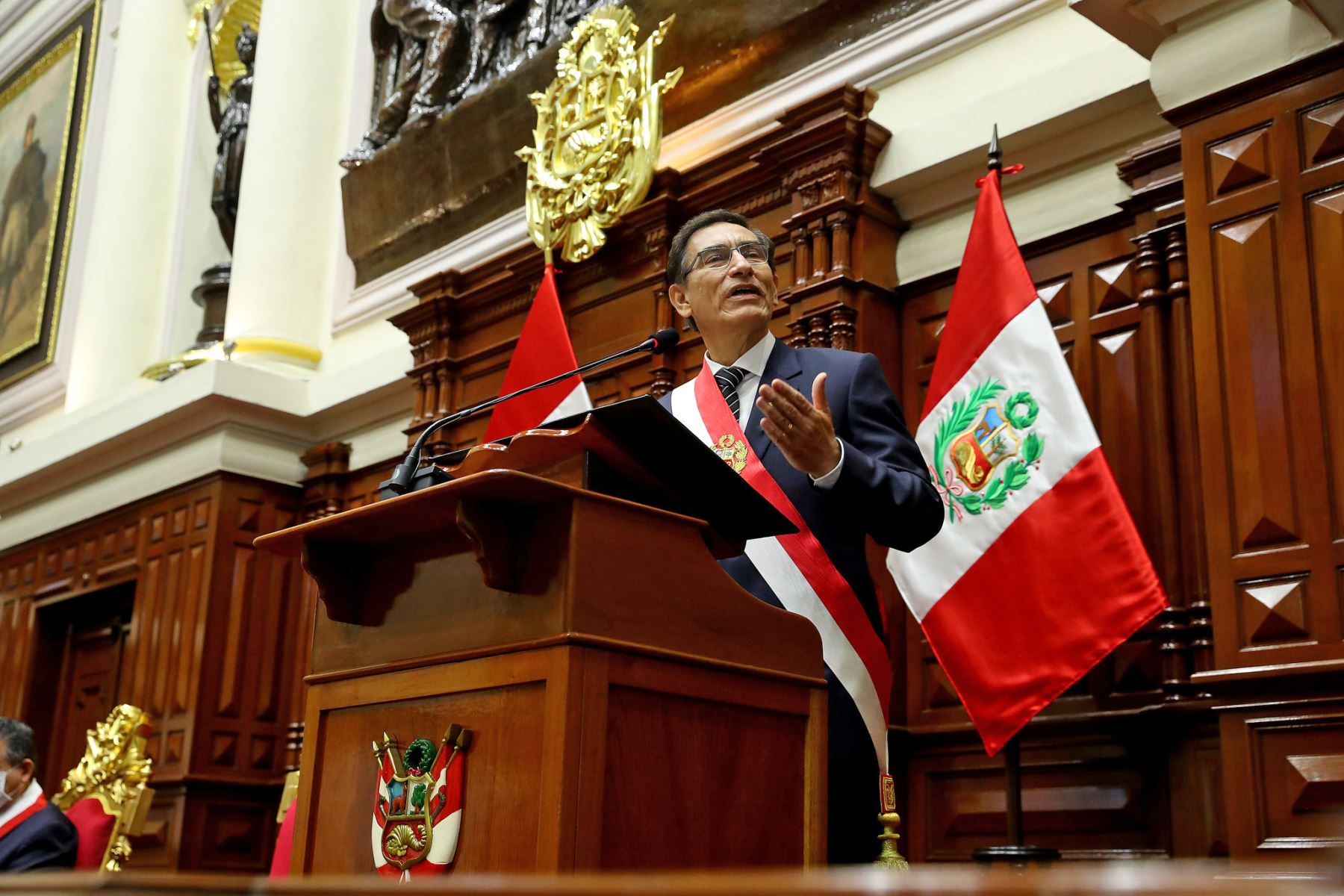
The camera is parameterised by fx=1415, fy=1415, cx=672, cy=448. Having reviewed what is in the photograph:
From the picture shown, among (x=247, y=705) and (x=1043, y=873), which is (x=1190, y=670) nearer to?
(x=1043, y=873)

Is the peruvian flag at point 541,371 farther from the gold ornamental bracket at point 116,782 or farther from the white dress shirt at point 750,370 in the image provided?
the white dress shirt at point 750,370

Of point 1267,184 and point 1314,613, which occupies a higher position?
point 1267,184

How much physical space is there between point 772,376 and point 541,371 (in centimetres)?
273

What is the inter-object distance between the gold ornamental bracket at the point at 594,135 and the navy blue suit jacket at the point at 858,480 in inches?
114

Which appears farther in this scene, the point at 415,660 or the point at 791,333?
the point at 791,333

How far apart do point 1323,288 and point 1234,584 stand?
2.12ft

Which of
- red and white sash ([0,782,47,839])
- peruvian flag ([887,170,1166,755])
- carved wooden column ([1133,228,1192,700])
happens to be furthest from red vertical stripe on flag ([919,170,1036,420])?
red and white sash ([0,782,47,839])

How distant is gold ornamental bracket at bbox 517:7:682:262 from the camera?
530 centimetres

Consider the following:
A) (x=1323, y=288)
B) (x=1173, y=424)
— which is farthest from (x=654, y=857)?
(x=1173, y=424)

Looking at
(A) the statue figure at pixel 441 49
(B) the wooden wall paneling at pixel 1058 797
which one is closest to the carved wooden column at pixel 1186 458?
(B) the wooden wall paneling at pixel 1058 797

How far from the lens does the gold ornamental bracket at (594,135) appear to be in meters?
5.30

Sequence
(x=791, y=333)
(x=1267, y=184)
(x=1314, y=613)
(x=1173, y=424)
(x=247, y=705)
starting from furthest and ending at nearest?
(x=247, y=705) < (x=791, y=333) < (x=1173, y=424) < (x=1267, y=184) < (x=1314, y=613)

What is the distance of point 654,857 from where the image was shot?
1.77m

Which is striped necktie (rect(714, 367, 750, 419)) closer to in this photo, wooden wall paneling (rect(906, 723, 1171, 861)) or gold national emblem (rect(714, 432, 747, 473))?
gold national emblem (rect(714, 432, 747, 473))
